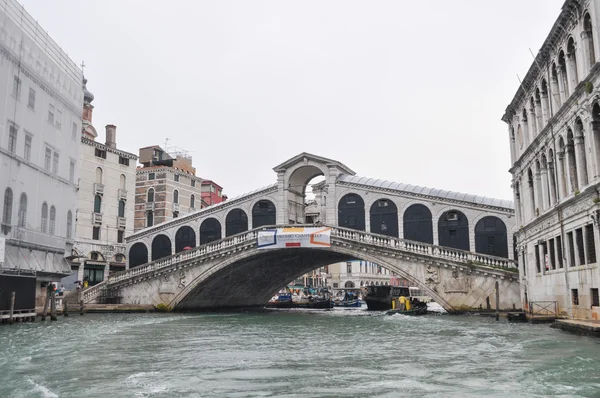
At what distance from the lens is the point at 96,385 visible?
1073 centimetres

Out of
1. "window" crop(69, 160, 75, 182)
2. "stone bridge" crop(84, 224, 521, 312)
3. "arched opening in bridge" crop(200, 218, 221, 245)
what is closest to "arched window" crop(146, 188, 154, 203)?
"arched opening in bridge" crop(200, 218, 221, 245)

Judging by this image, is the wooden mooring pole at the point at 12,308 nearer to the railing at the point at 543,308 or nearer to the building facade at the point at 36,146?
the building facade at the point at 36,146

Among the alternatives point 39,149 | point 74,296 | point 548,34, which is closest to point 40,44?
point 39,149

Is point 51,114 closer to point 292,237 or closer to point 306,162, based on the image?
point 292,237

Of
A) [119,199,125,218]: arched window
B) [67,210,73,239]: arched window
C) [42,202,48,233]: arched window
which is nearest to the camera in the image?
[42,202,48,233]: arched window

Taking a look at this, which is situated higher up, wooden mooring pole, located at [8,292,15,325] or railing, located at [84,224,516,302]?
railing, located at [84,224,516,302]

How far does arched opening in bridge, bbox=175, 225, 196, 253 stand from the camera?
4384cm

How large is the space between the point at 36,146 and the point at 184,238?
53.6 feet

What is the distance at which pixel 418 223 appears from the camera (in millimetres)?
37062

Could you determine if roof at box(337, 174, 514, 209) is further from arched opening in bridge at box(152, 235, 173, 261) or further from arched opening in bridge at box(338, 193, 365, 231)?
arched opening in bridge at box(152, 235, 173, 261)

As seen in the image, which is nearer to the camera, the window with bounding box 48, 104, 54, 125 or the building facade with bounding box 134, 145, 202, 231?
the window with bounding box 48, 104, 54, 125

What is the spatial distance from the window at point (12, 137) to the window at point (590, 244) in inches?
910

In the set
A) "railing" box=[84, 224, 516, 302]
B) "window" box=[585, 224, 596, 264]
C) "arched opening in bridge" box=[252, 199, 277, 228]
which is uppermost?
"arched opening in bridge" box=[252, 199, 277, 228]

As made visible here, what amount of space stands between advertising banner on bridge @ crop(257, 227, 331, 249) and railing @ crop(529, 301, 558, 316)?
12862 millimetres
